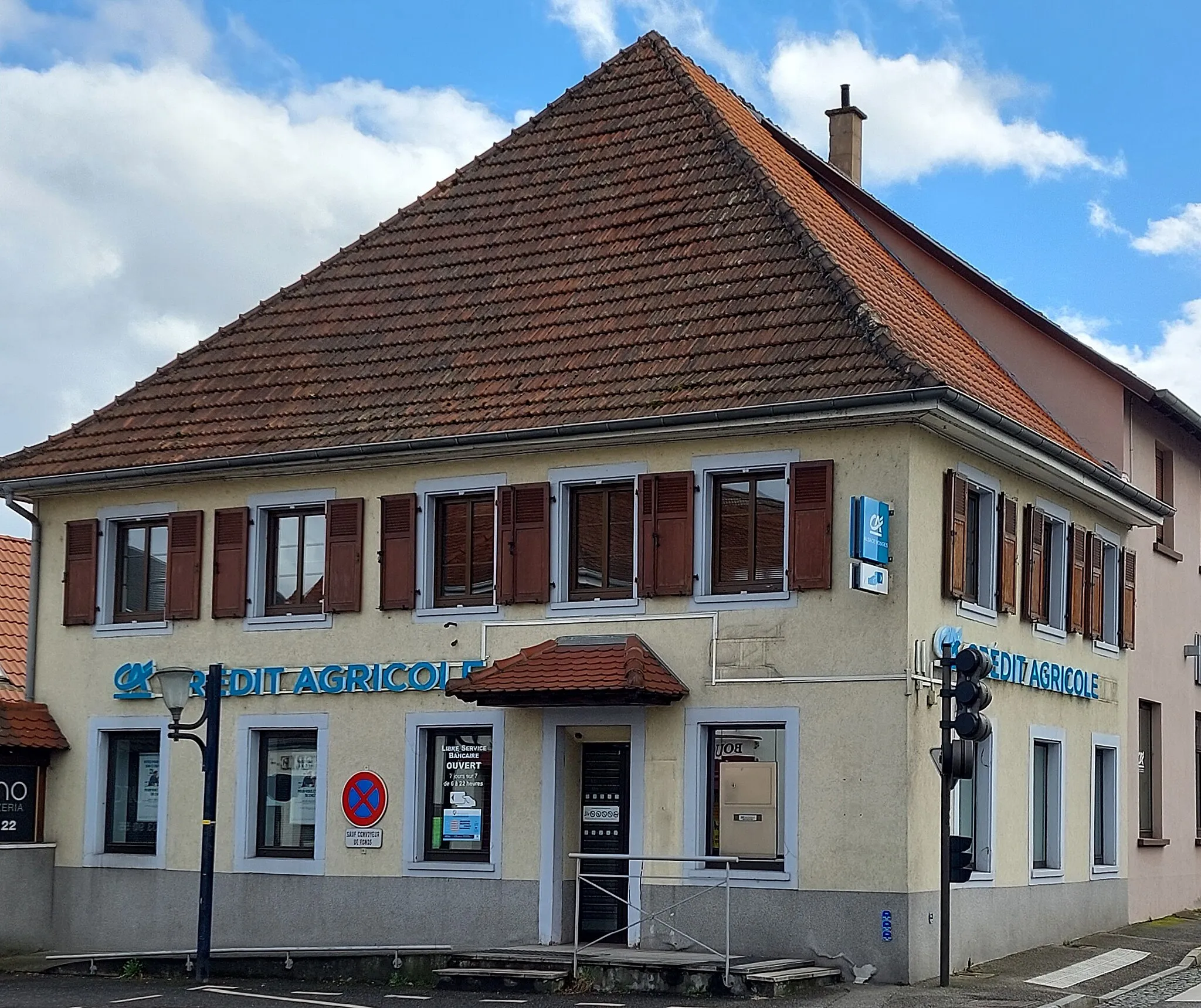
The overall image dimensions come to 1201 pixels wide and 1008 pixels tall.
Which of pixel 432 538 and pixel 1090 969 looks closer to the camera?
pixel 1090 969

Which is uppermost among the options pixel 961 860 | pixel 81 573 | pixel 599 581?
pixel 81 573

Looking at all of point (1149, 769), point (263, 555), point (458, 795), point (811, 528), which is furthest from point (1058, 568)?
point (263, 555)

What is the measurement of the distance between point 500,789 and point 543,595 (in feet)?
7.18

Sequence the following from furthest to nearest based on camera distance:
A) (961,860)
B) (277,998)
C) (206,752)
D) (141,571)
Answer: (141,571) < (206,752) < (277,998) < (961,860)

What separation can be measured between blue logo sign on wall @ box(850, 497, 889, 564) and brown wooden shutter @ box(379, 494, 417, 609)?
18.1ft

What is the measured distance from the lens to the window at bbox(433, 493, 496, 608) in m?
22.8

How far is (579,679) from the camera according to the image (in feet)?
67.7

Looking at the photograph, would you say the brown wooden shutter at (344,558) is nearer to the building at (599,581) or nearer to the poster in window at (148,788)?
the building at (599,581)

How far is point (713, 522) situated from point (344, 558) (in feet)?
15.6

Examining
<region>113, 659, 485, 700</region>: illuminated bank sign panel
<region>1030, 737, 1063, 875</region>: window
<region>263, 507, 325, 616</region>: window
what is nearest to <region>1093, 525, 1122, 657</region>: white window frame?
<region>1030, 737, 1063, 875</region>: window

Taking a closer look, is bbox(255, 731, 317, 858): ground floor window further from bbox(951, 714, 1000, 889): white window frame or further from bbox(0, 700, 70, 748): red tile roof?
bbox(951, 714, 1000, 889): white window frame

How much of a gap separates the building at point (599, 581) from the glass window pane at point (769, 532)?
0.04 m

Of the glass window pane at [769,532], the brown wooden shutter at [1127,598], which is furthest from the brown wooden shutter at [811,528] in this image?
the brown wooden shutter at [1127,598]

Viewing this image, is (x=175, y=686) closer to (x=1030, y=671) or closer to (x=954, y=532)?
(x=954, y=532)
